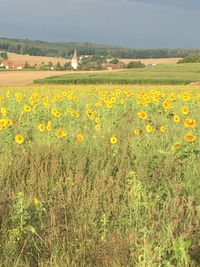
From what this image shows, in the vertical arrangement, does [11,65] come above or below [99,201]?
below

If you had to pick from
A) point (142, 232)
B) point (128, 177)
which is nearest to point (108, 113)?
point (128, 177)

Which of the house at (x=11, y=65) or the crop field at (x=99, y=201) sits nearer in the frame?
the crop field at (x=99, y=201)

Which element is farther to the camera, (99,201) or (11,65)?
(11,65)

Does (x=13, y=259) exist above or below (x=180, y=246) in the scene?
below

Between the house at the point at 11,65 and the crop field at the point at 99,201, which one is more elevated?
the crop field at the point at 99,201

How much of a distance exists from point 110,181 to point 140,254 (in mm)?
1297

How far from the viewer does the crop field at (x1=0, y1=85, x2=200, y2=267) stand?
3.11 m

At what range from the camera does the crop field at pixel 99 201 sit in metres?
3.11

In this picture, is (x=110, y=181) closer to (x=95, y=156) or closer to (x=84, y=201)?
(x=84, y=201)

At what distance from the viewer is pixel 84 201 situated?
12.8 feet

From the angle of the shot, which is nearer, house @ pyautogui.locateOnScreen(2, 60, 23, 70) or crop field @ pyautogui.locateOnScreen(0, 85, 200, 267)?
crop field @ pyautogui.locateOnScreen(0, 85, 200, 267)

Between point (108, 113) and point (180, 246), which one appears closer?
point (180, 246)

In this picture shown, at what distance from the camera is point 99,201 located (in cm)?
389

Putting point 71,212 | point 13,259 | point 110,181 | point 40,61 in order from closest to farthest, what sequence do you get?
point 13,259 < point 71,212 < point 110,181 < point 40,61
